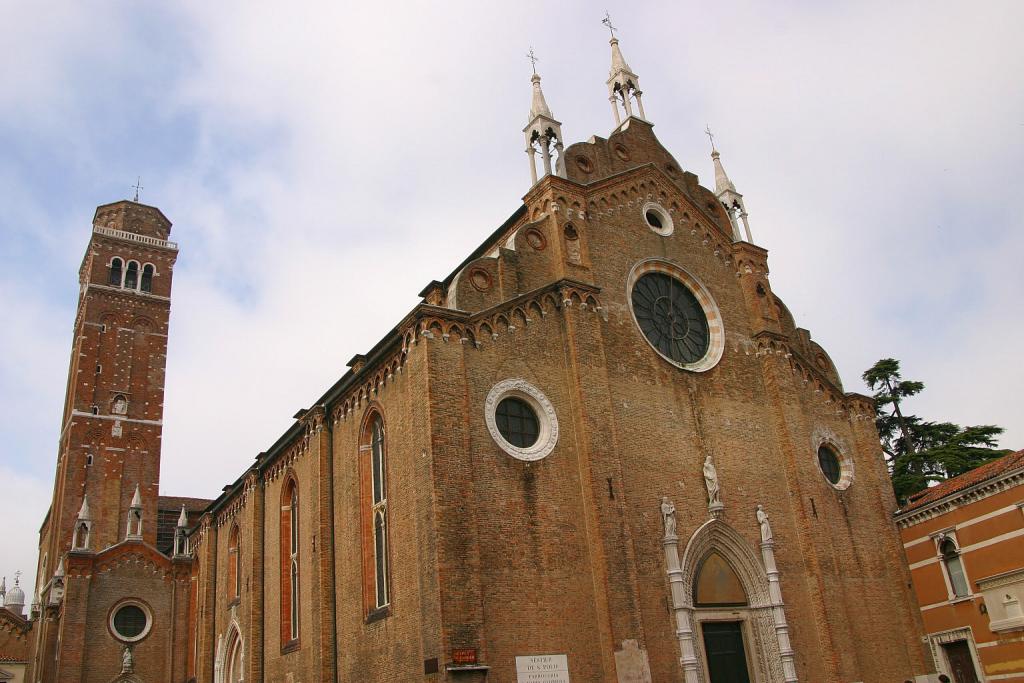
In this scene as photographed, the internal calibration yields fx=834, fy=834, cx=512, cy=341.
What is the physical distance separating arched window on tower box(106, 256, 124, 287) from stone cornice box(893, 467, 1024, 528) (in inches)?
1517

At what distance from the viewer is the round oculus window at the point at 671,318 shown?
21123 millimetres

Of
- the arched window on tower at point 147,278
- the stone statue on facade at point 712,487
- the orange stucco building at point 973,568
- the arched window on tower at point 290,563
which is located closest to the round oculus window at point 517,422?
the stone statue on facade at point 712,487

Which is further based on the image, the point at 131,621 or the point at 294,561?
the point at 131,621

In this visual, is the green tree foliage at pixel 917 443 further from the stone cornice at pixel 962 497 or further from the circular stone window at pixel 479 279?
the circular stone window at pixel 479 279

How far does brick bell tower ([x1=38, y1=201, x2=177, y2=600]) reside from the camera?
3831cm

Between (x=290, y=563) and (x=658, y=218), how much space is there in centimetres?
1422

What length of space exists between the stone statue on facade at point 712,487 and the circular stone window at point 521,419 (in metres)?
4.27

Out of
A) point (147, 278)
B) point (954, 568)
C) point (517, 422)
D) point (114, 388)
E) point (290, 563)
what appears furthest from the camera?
point (147, 278)

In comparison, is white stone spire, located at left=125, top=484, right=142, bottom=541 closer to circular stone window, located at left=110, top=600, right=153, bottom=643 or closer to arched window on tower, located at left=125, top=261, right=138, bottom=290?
circular stone window, located at left=110, top=600, right=153, bottom=643

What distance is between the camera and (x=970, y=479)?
21.1 meters

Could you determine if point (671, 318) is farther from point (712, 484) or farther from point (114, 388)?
point (114, 388)

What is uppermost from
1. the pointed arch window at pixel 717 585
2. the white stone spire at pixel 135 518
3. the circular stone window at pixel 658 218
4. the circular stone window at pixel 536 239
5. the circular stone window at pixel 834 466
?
the circular stone window at pixel 658 218

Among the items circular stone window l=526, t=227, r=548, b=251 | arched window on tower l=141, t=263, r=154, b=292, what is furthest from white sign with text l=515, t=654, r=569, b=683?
arched window on tower l=141, t=263, r=154, b=292

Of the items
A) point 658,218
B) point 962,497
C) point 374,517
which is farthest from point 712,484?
point 374,517
